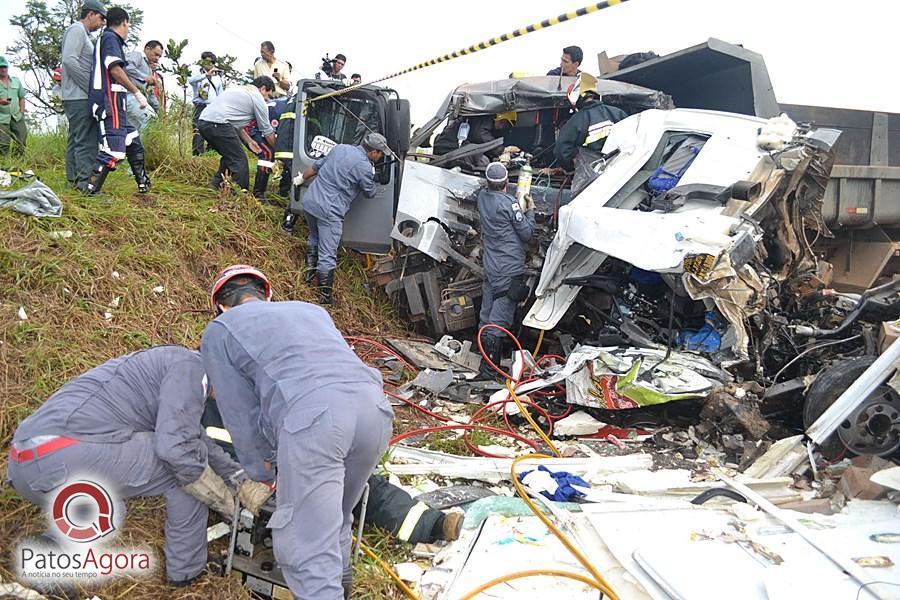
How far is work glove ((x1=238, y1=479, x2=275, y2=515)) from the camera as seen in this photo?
260 centimetres

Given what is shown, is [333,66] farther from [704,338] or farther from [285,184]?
[704,338]

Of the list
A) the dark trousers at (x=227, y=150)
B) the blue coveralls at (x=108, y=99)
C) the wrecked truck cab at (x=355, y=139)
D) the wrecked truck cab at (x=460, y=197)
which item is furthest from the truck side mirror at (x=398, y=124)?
the blue coveralls at (x=108, y=99)

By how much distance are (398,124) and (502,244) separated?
1761 millimetres

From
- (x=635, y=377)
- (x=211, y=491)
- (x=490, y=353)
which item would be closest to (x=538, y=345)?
(x=490, y=353)

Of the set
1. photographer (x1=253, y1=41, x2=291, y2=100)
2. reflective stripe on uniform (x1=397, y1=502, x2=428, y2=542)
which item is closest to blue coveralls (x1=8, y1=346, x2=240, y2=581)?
reflective stripe on uniform (x1=397, y1=502, x2=428, y2=542)

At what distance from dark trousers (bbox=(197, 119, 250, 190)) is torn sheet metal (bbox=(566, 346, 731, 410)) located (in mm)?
4172

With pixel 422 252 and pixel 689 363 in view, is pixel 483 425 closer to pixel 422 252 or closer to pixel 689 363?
pixel 689 363

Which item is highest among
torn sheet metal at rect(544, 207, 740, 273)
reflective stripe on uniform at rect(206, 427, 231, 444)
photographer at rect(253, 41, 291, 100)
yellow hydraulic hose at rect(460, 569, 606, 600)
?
photographer at rect(253, 41, 291, 100)

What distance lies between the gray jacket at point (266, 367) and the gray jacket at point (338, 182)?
387 centimetres

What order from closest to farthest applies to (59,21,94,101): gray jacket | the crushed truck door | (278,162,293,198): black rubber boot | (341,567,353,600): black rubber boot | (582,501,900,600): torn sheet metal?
(582,501,900,600): torn sheet metal → (341,567,353,600): black rubber boot → (59,21,94,101): gray jacket → the crushed truck door → (278,162,293,198): black rubber boot

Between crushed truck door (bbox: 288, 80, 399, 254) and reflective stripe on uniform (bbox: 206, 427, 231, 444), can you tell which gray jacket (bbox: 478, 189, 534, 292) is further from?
reflective stripe on uniform (bbox: 206, 427, 231, 444)

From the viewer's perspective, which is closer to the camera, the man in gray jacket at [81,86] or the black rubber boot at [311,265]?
the man in gray jacket at [81,86]

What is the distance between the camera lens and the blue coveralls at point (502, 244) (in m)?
5.80

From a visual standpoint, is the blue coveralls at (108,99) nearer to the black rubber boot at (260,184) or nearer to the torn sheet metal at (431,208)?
the black rubber boot at (260,184)
